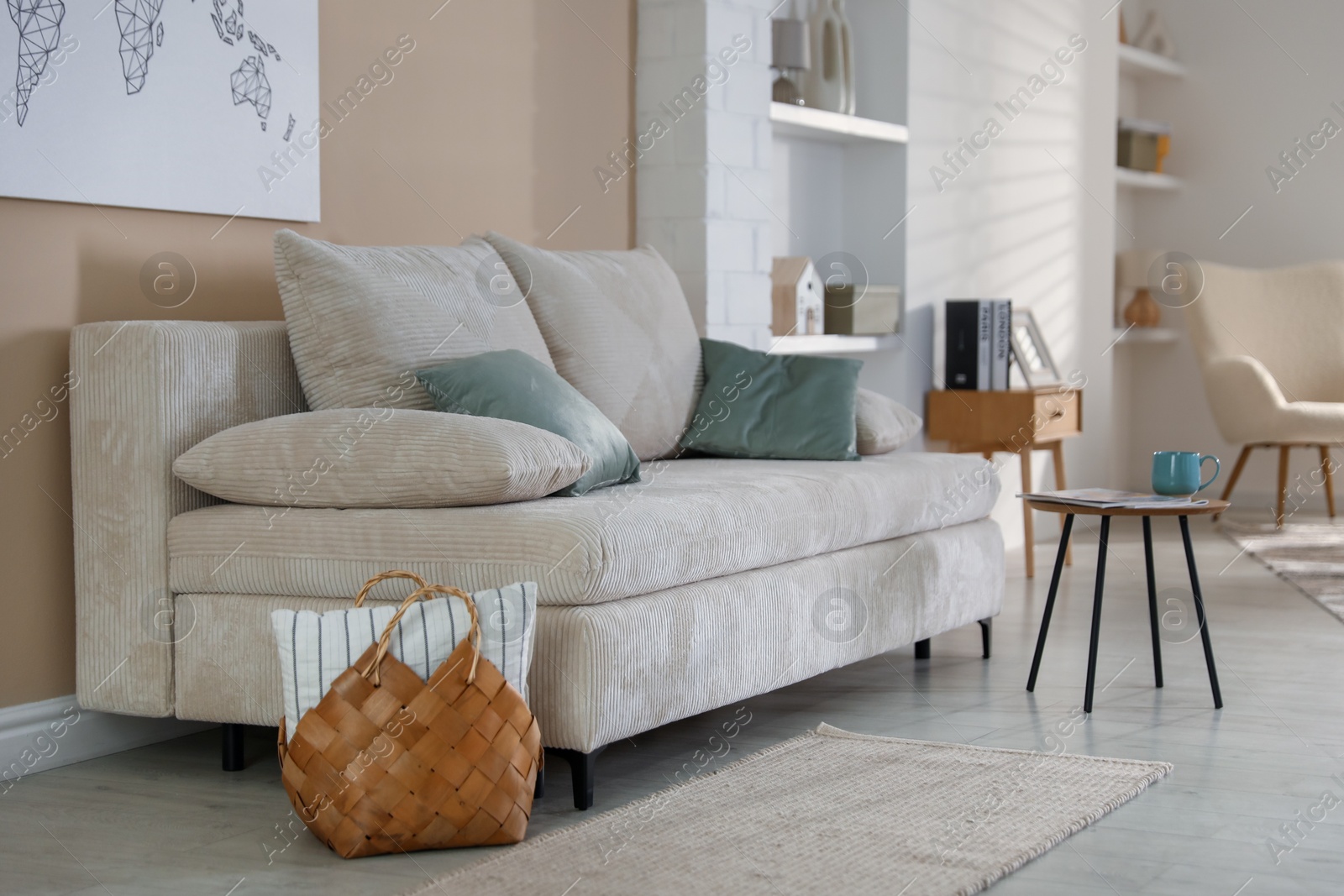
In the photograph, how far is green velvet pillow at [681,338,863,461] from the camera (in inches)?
129

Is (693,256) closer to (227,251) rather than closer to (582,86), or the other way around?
(582,86)

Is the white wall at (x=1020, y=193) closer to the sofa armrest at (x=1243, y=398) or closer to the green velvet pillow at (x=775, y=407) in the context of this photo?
the sofa armrest at (x=1243, y=398)

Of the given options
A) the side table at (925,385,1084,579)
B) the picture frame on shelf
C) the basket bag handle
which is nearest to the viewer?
the basket bag handle

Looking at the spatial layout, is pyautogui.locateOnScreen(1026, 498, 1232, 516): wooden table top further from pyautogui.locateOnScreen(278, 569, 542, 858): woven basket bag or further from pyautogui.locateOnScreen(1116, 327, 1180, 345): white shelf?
pyautogui.locateOnScreen(1116, 327, 1180, 345): white shelf

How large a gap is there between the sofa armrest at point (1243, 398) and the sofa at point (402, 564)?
3394mm

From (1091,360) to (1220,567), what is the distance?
4.97 feet

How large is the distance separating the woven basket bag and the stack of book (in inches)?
123

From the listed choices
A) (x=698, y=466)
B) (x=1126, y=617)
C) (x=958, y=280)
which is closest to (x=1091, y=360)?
(x=958, y=280)

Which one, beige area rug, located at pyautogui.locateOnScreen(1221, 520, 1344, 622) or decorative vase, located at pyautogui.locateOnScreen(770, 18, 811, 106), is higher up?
decorative vase, located at pyautogui.locateOnScreen(770, 18, 811, 106)

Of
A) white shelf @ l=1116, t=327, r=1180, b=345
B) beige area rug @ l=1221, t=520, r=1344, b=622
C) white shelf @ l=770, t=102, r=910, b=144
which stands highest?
white shelf @ l=770, t=102, r=910, b=144

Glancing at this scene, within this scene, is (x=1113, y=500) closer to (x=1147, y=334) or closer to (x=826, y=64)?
(x=826, y=64)

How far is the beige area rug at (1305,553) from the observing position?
4.36m

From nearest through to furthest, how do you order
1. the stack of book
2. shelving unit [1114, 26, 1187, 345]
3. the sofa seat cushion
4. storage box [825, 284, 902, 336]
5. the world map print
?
the sofa seat cushion
the world map print
storage box [825, 284, 902, 336]
the stack of book
shelving unit [1114, 26, 1187, 345]

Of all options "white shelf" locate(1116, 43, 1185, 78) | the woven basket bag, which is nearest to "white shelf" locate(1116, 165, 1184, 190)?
"white shelf" locate(1116, 43, 1185, 78)
